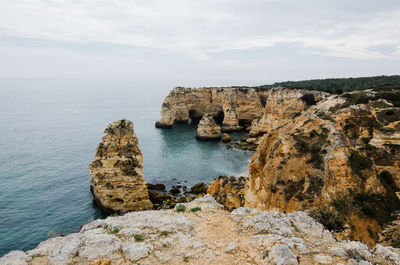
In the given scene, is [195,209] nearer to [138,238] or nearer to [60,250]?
[138,238]

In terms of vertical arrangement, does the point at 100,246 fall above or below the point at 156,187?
above

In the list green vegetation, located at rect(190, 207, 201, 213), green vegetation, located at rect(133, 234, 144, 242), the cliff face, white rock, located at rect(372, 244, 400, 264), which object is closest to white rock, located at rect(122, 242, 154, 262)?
green vegetation, located at rect(133, 234, 144, 242)

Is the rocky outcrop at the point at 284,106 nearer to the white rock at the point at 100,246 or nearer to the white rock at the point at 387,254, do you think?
the white rock at the point at 387,254

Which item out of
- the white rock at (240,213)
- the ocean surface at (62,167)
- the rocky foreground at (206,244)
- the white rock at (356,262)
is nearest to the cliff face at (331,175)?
the rocky foreground at (206,244)

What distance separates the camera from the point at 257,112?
67.1 m

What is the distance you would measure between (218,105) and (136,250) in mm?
70020

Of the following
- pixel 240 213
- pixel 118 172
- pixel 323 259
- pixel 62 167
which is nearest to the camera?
pixel 323 259

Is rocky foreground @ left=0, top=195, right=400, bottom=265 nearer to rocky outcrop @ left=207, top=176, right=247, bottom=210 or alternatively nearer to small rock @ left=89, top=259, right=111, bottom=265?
small rock @ left=89, top=259, right=111, bottom=265

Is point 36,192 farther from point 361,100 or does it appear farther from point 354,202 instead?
point 361,100

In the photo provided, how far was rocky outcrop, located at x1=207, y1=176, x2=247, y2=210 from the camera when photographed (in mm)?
20984

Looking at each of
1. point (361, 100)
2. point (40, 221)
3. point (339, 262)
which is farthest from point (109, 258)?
point (361, 100)

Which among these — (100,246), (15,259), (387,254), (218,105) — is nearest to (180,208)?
(100,246)

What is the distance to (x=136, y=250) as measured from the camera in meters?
6.53

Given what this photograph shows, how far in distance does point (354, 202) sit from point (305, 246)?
7.32 metres
